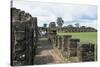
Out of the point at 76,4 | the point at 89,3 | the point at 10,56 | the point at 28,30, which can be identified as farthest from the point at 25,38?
the point at 89,3

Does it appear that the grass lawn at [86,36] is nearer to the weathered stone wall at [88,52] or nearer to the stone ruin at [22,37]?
the weathered stone wall at [88,52]

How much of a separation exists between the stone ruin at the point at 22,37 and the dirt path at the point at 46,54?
6cm

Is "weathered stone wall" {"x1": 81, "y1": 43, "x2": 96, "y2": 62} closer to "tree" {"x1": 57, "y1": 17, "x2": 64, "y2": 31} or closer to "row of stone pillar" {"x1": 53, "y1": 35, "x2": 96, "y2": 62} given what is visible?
"row of stone pillar" {"x1": 53, "y1": 35, "x2": 96, "y2": 62}

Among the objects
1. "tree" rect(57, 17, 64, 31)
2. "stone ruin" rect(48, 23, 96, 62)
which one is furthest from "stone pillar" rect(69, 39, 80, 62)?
"tree" rect(57, 17, 64, 31)

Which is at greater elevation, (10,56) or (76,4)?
(76,4)

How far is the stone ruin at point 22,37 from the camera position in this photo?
2053 mm

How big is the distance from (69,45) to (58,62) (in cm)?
25

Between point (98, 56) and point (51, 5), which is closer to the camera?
point (51, 5)

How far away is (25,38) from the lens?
2098 millimetres

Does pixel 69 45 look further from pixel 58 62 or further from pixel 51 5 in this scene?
pixel 51 5

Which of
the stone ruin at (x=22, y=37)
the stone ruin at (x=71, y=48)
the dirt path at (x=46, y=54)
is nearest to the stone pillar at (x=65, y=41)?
the stone ruin at (x=71, y=48)

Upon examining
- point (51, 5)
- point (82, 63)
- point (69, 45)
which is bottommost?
point (82, 63)

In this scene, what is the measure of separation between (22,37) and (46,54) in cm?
35
